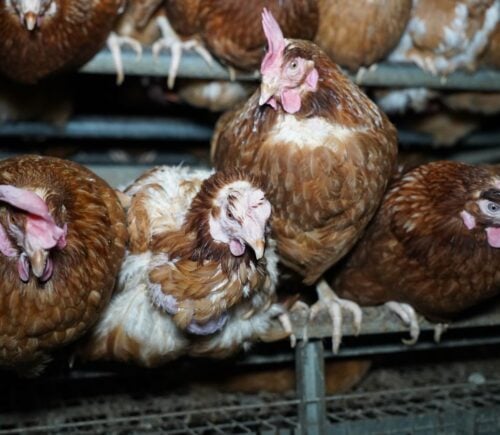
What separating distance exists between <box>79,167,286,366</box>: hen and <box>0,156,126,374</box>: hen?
98mm

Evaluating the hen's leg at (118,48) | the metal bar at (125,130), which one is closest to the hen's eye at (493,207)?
the hen's leg at (118,48)

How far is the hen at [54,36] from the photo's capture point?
1851mm

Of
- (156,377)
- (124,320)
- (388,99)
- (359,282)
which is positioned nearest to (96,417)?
(156,377)

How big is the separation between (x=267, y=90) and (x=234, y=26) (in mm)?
525

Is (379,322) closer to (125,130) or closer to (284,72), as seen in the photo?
(284,72)

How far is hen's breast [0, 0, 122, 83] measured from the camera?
186 centimetres

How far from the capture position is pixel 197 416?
2008 mm

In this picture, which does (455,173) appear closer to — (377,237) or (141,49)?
(377,237)

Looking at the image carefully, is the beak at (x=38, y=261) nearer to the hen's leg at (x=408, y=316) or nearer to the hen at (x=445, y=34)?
the hen's leg at (x=408, y=316)

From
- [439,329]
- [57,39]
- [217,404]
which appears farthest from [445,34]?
[217,404]

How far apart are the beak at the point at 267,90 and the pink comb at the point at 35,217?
0.54 m

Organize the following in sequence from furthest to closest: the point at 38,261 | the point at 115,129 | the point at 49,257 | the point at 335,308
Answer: the point at 115,129, the point at 335,308, the point at 49,257, the point at 38,261

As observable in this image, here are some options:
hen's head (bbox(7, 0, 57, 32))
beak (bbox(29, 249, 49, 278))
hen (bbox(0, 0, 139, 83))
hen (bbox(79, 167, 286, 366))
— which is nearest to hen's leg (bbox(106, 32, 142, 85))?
hen (bbox(0, 0, 139, 83))

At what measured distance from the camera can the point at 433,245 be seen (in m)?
1.84
